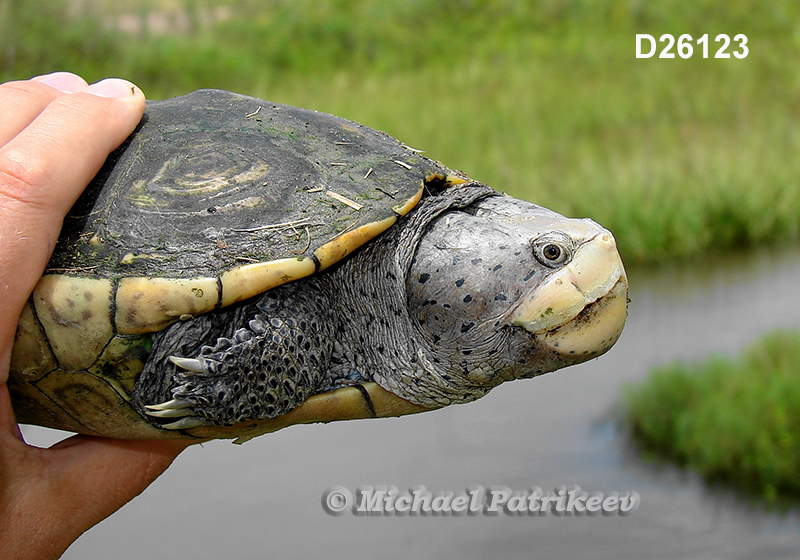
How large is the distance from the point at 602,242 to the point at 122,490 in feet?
3.87

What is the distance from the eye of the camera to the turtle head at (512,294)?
1176 mm

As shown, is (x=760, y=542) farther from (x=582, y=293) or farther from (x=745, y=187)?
(x=582, y=293)

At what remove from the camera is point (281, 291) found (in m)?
1.26

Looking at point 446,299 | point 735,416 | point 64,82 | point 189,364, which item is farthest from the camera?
point 735,416

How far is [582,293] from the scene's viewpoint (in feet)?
3.82

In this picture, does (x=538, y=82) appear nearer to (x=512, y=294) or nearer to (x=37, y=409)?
(x=512, y=294)

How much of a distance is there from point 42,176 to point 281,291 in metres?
0.45

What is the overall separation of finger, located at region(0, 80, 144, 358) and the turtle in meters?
0.04

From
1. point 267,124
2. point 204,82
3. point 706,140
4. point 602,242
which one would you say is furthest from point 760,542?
point 204,82

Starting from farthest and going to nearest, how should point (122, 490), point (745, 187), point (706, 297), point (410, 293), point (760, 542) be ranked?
point (706, 297) < point (745, 187) < point (760, 542) < point (122, 490) < point (410, 293)

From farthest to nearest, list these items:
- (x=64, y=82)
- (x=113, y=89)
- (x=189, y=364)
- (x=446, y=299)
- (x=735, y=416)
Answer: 1. (x=735, y=416)
2. (x=64, y=82)
3. (x=113, y=89)
4. (x=446, y=299)
5. (x=189, y=364)

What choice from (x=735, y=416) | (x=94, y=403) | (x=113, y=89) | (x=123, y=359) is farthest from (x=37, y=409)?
(x=735, y=416)

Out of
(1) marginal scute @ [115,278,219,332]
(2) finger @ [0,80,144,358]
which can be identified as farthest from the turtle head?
(2) finger @ [0,80,144,358]

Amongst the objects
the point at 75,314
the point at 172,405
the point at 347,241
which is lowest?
the point at 172,405
